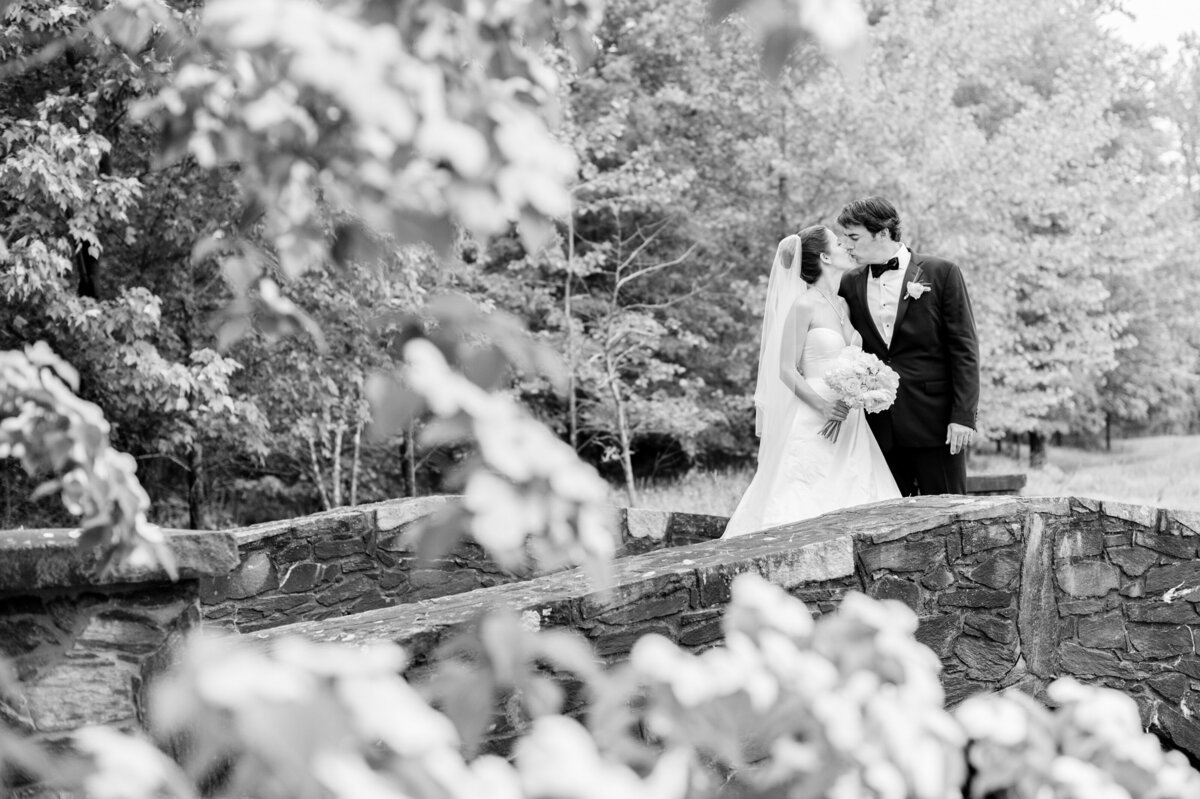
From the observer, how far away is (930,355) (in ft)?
18.7

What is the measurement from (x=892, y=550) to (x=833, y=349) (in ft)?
6.65

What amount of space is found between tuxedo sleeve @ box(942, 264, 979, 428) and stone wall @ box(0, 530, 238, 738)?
387cm

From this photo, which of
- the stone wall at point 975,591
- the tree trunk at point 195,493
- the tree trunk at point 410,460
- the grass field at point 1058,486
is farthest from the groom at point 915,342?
the tree trunk at point 410,460

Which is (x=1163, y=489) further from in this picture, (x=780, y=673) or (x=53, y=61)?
(x=780, y=673)

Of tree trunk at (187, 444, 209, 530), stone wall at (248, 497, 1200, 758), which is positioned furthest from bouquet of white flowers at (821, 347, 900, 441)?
tree trunk at (187, 444, 209, 530)

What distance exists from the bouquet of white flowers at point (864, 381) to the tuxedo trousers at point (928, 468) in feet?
1.37

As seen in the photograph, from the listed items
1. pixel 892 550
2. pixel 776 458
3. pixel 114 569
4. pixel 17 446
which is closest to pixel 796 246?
pixel 776 458

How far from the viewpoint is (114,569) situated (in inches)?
103

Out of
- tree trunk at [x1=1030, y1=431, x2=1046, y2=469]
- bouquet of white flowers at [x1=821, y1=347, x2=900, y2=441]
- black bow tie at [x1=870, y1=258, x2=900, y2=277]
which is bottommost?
tree trunk at [x1=1030, y1=431, x2=1046, y2=469]

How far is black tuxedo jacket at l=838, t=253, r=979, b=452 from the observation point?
557 centimetres

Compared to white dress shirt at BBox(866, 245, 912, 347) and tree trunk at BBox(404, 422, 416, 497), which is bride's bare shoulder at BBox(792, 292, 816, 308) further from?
tree trunk at BBox(404, 422, 416, 497)

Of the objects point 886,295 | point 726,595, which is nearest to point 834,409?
point 886,295

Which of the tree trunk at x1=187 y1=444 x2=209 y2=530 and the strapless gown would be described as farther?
the tree trunk at x1=187 y1=444 x2=209 y2=530

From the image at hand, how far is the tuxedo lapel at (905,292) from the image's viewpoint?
5651 millimetres
